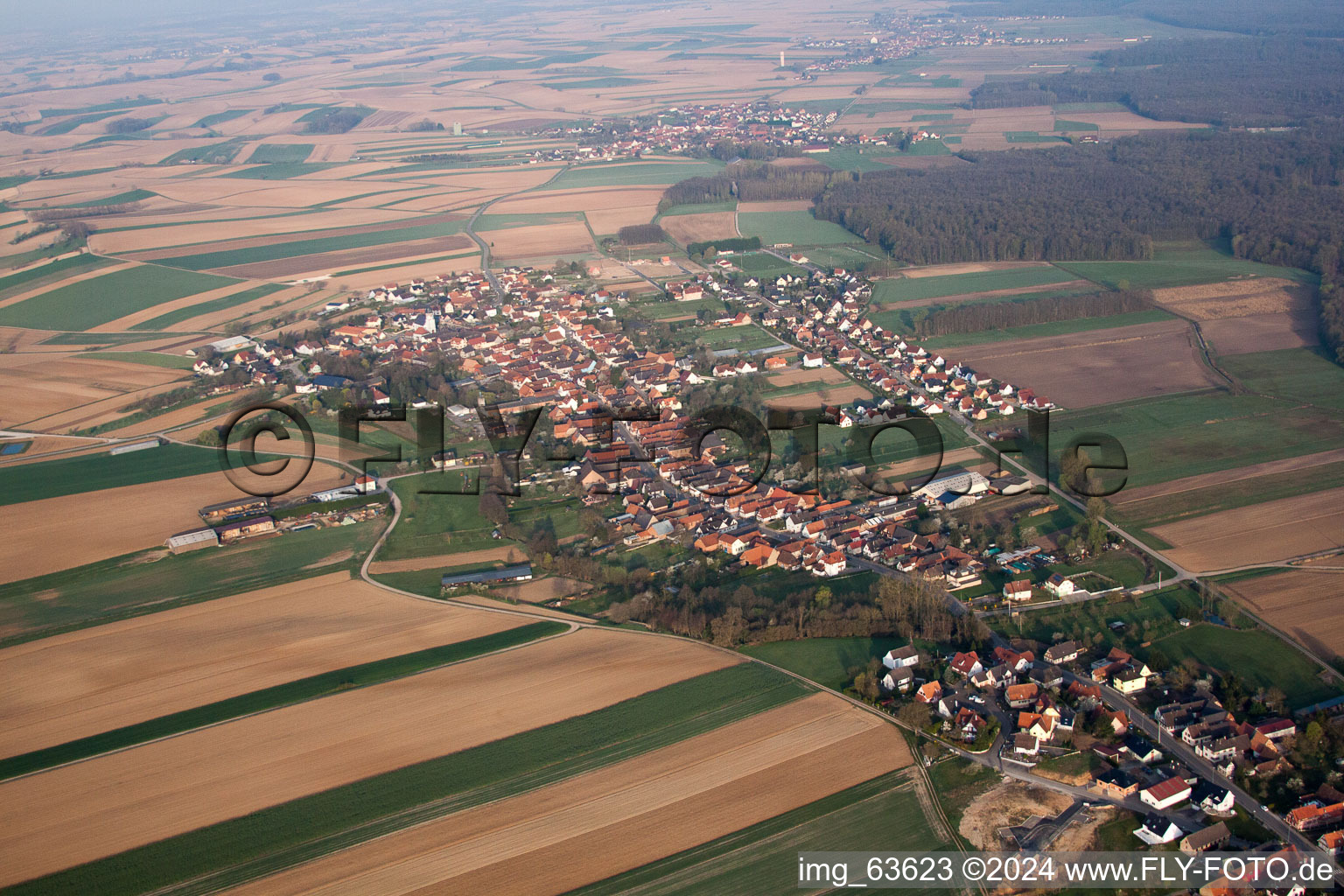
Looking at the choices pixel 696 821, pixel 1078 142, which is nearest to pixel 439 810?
pixel 696 821

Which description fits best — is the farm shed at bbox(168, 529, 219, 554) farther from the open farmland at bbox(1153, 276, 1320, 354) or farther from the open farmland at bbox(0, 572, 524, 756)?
the open farmland at bbox(1153, 276, 1320, 354)

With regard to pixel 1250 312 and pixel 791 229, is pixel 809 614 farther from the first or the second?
pixel 791 229

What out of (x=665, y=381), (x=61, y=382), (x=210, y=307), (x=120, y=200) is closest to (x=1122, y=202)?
(x=665, y=381)

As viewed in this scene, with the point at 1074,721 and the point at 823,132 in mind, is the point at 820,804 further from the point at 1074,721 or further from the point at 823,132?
the point at 823,132

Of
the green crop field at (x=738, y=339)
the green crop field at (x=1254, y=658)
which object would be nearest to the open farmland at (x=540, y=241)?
the green crop field at (x=738, y=339)

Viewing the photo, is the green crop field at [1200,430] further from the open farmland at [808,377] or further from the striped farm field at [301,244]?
the striped farm field at [301,244]

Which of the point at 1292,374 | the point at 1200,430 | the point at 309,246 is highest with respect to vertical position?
the point at 309,246
